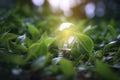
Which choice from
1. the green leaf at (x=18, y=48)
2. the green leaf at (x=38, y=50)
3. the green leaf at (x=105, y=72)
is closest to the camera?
the green leaf at (x=105, y=72)

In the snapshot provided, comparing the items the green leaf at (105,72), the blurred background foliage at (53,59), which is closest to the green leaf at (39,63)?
the blurred background foliage at (53,59)

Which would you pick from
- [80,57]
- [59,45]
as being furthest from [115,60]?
[59,45]

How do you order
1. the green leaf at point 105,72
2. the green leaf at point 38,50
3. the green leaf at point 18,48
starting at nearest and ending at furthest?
the green leaf at point 105,72, the green leaf at point 38,50, the green leaf at point 18,48

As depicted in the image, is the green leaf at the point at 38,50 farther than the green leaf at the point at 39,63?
Yes

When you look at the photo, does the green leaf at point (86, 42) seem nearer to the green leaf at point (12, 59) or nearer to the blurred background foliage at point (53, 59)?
the blurred background foliage at point (53, 59)

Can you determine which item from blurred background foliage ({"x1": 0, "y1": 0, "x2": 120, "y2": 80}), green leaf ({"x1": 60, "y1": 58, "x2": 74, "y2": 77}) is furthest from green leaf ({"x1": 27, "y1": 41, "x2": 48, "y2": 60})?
green leaf ({"x1": 60, "y1": 58, "x2": 74, "y2": 77})

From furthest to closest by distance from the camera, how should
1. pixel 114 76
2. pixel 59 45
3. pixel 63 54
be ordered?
pixel 59 45 → pixel 63 54 → pixel 114 76

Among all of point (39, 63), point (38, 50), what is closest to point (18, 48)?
A: point (38, 50)

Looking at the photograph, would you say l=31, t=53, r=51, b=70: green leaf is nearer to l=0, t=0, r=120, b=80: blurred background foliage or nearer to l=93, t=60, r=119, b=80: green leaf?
l=0, t=0, r=120, b=80: blurred background foliage

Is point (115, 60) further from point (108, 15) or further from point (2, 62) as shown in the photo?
point (108, 15)
